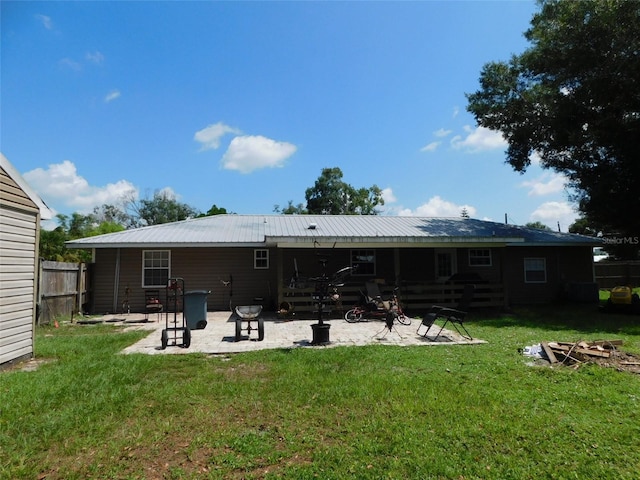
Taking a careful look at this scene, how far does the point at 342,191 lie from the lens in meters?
41.8

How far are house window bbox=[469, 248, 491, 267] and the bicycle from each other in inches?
229

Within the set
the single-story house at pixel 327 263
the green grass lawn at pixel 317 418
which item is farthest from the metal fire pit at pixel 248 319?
the single-story house at pixel 327 263

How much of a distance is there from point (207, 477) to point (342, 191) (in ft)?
130

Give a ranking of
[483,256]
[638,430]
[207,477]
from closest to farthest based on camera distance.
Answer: [207,477]
[638,430]
[483,256]

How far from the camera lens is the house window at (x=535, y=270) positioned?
15.3 metres

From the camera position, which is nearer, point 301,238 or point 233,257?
point 301,238

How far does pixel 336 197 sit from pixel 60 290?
32442mm

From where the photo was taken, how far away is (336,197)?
41.5 m

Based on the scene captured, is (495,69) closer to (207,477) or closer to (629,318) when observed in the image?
(629,318)

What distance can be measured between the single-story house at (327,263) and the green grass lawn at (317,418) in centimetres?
572

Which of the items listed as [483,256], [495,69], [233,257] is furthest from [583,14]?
[233,257]

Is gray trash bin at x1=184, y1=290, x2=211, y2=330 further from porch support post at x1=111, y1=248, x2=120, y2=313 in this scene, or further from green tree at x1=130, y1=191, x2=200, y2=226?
green tree at x1=130, y1=191, x2=200, y2=226

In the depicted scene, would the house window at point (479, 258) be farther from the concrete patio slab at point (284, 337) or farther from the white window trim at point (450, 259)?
the concrete patio slab at point (284, 337)

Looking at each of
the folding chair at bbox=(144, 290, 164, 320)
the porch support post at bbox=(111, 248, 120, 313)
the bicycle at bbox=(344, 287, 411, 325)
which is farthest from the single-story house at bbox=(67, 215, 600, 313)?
the bicycle at bbox=(344, 287, 411, 325)
